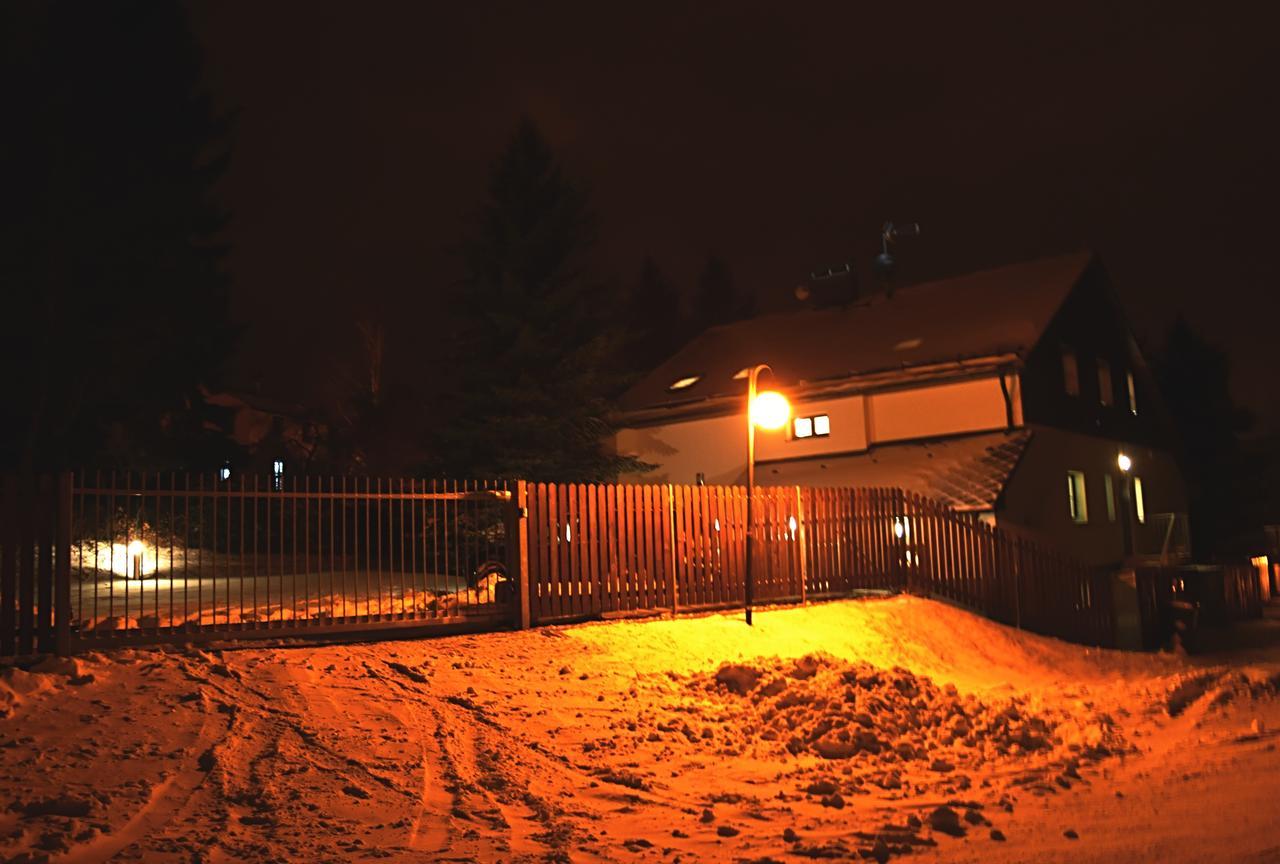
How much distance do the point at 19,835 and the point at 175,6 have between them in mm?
26775

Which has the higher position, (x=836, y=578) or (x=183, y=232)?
(x=183, y=232)

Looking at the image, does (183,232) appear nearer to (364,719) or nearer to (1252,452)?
(364,719)

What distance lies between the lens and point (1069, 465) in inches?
975

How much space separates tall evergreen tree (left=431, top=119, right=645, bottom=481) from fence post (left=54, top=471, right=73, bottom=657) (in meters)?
13.0

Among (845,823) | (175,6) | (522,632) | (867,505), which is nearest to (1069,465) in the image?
(867,505)

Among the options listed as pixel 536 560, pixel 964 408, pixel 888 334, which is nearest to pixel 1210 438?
pixel 888 334

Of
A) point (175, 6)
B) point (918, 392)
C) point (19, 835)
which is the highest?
point (175, 6)

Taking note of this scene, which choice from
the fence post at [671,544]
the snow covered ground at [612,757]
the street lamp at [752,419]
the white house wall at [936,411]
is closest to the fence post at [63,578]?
the snow covered ground at [612,757]

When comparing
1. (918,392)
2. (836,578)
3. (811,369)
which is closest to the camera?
(836,578)

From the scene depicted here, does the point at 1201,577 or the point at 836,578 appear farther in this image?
the point at 1201,577

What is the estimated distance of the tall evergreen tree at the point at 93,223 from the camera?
79.2ft

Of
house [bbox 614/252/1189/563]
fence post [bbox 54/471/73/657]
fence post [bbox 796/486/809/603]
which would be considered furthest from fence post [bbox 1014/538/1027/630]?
fence post [bbox 54/471/73/657]

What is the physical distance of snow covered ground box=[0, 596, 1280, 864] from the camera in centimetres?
611

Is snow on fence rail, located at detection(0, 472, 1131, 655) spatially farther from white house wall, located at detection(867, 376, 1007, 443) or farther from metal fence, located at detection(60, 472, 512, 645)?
white house wall, located at detection(867, 376, 1007, 443)
